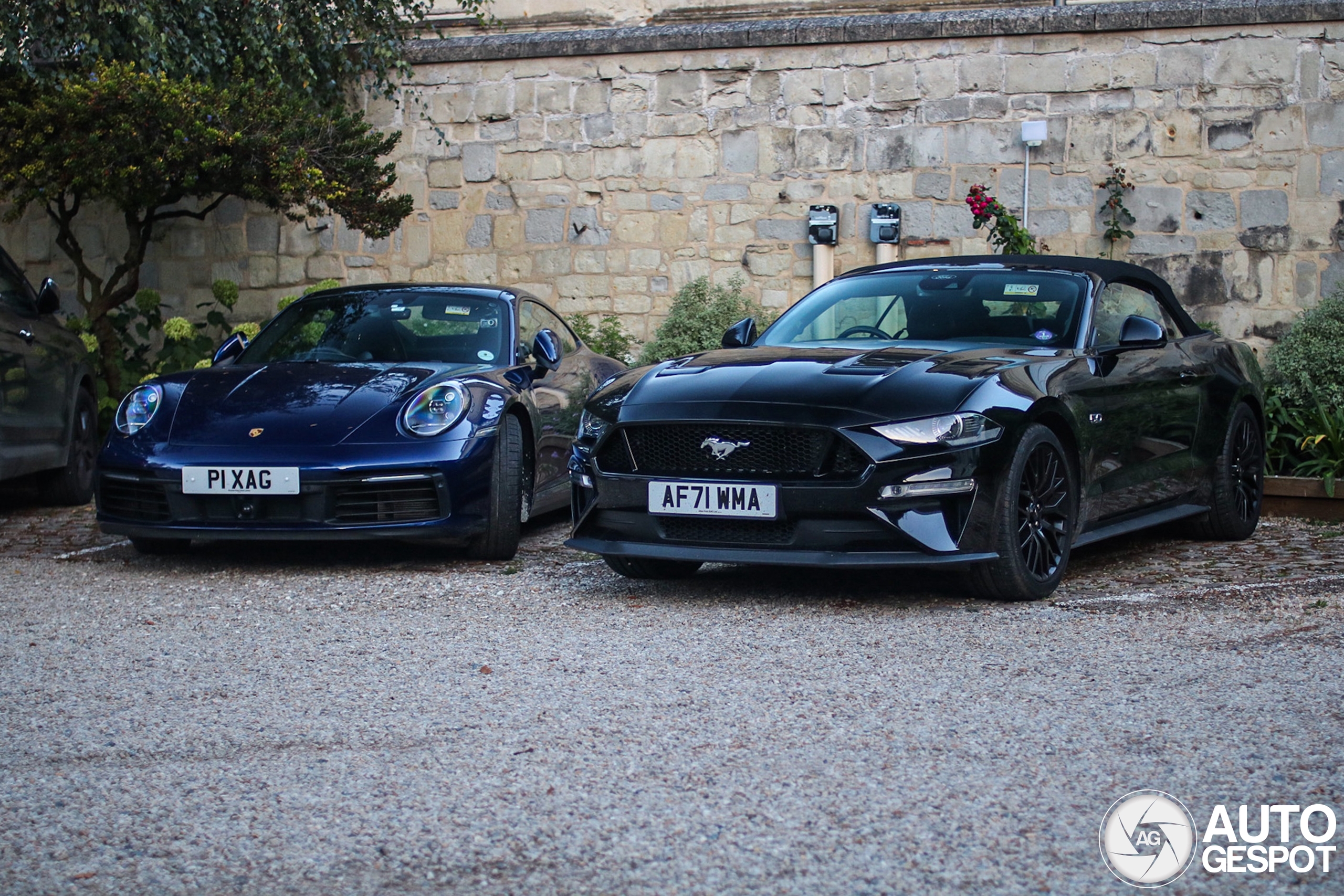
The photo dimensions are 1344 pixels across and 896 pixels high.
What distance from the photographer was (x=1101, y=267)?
670cm

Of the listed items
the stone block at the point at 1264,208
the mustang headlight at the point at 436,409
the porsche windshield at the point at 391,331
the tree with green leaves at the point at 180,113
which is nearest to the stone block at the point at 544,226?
the tree with green leaves at the point at 180,113

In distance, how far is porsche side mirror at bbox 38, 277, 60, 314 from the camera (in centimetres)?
819

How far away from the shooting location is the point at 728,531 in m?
5.41

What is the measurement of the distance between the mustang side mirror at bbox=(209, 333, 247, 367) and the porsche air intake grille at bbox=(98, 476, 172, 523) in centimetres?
116

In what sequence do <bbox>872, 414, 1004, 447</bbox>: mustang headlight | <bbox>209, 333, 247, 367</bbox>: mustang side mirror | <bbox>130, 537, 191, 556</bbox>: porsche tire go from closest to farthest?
<bbox>872, 414, 1004, 447</bbox>: mustang headlight < <bbox>130, 537, 191, 556</bbox>: porsche tire < <bbox>209, 333, 247, 367</bbox>: mustang side mirror

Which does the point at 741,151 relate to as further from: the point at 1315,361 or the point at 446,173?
the point at 1315,361

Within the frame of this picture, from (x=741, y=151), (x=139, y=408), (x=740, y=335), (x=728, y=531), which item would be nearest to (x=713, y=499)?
(x=728, y=531)

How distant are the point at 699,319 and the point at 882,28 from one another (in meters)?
2.70

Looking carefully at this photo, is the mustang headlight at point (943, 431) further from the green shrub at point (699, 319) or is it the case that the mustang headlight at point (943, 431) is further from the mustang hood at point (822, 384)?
the green shrub at point (699, 319)

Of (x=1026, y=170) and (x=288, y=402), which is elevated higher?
(x=1026, y=170)

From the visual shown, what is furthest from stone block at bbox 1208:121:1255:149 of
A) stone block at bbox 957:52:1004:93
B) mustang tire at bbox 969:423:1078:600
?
mustang tire at bbox 969:423:1078:600

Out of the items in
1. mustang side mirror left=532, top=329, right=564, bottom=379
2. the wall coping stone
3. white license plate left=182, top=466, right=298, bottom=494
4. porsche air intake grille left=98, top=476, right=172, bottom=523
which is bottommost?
porsche air intake grille left=98, top=476, right=172, bottom=523

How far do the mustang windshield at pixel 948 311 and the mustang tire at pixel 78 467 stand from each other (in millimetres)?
4510

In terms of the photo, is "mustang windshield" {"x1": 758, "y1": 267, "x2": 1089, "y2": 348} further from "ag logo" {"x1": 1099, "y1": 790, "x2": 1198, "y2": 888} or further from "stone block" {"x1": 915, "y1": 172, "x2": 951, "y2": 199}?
"stone block" {"x1": 915, "y1": 172, "x2": 951, "y2": 199}
